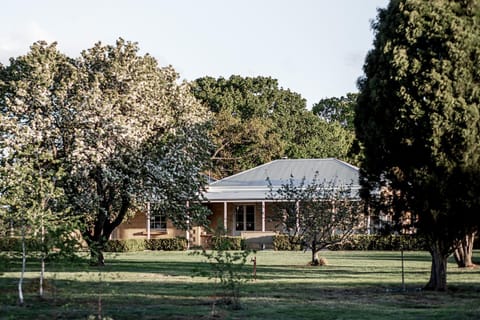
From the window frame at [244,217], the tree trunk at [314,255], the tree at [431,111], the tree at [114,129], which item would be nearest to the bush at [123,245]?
the window frame at [244,217]

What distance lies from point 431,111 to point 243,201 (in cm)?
2771

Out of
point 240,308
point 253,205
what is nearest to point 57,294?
point 240,308

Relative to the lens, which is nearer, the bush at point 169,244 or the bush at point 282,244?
the bush at point 282,244

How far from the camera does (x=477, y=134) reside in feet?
54.1

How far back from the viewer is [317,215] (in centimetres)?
2712

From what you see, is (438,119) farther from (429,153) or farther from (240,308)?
(240,308)

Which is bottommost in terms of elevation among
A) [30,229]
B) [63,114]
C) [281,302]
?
[281,302]

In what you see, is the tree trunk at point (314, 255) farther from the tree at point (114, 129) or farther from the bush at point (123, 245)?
the bush at point (123, 245)

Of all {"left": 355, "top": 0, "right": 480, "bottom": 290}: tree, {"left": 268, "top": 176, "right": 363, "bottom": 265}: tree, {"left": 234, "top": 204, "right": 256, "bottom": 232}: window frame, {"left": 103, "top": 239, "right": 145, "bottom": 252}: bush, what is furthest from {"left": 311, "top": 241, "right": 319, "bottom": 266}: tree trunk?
{"left": 234, "top": 204, "right": 256, "bottom": 232}: window frame

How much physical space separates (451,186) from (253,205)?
2950 cm

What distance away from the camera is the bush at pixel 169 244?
1673 inches

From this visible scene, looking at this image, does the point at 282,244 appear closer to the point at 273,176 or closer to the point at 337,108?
the point at 273,176

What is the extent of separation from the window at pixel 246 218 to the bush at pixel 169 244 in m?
4.79

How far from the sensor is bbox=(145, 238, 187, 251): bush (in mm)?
42500
